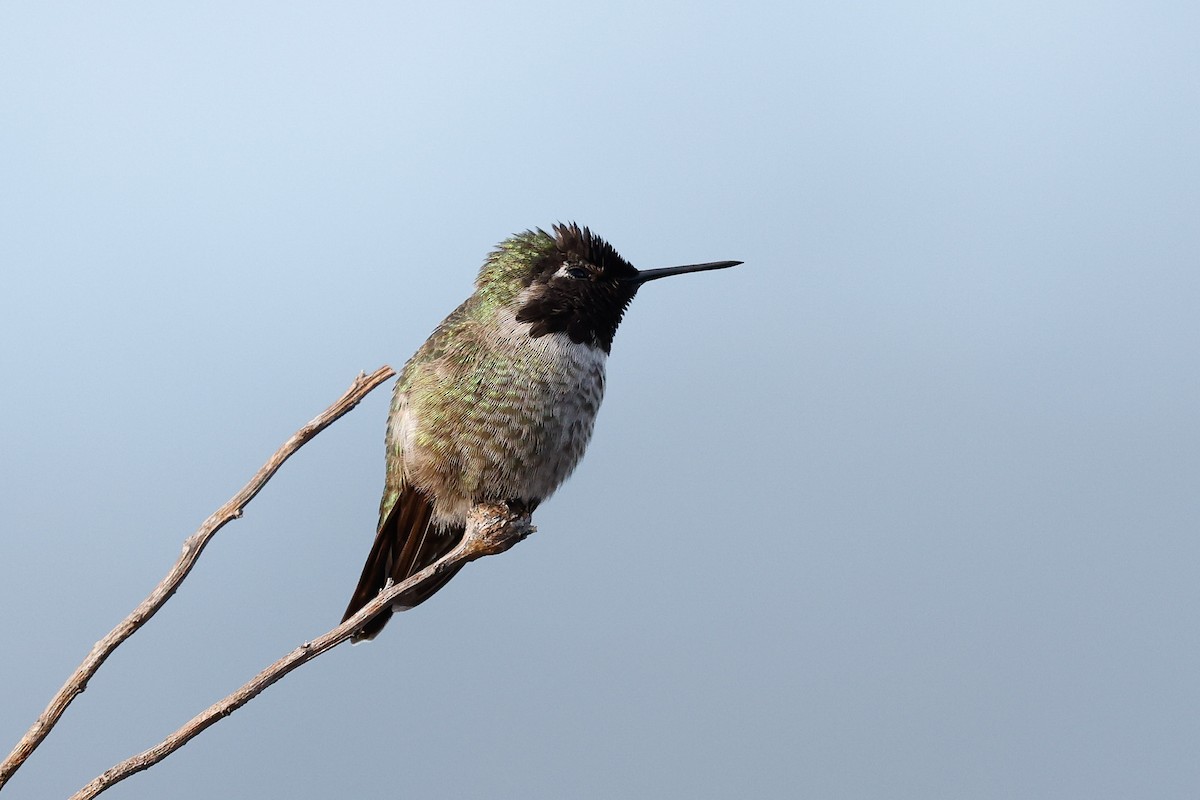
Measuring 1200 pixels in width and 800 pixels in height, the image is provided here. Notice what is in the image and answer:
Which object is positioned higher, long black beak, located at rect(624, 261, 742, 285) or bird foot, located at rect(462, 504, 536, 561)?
long black beak, located at rect(624, 261, 742, 285)

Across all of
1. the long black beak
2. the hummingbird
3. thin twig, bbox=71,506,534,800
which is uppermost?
the long black beak

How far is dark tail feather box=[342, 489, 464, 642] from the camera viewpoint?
114 inches

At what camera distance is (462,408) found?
2797 millimetres

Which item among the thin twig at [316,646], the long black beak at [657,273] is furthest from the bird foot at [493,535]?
the long black beak at [657,273]

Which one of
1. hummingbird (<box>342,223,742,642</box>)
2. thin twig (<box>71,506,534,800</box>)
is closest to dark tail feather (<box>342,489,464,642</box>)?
hummingbird (<box>342,223,742,642</box>)

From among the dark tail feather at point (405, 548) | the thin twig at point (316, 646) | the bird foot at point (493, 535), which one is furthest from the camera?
the dark tail feather at point (405, 548)

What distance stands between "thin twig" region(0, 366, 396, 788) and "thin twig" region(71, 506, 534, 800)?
0.12 metres

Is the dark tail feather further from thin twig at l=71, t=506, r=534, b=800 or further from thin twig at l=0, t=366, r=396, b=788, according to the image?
thin twig at l=0, t=366, r=396, b=788

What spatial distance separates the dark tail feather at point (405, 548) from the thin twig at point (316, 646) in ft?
1.17

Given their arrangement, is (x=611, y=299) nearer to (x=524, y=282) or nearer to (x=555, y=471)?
(x=524, y=282)

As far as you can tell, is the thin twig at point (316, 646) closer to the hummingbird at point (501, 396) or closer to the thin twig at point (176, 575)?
the thin twig at point (176, 575)

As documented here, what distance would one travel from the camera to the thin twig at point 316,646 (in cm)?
179

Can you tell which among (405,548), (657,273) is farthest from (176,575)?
(657,273)

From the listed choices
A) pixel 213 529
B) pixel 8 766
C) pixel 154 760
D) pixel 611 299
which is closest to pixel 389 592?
pixel 213 529
